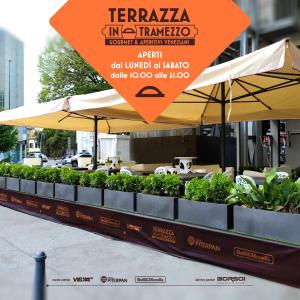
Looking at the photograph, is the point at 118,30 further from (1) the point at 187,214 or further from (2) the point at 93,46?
(1) the point at 187,214

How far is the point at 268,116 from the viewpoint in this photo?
27.2 feet

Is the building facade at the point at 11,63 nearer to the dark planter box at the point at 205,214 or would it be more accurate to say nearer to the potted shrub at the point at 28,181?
the dark planter box at the point at 205,214

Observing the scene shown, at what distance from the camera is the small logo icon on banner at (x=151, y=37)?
4.91 m

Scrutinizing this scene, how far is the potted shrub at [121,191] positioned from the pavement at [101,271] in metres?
0.48

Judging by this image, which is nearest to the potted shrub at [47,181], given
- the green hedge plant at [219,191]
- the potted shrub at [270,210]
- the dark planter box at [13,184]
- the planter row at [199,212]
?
the planter row at [199,212]

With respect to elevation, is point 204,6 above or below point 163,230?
above

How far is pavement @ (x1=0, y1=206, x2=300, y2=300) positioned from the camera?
11.8 feet

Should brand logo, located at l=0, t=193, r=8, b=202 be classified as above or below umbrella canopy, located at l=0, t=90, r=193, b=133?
below

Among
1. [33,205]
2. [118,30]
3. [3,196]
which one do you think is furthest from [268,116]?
[3,196]

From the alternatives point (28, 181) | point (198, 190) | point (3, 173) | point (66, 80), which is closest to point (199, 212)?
point (198, 190)

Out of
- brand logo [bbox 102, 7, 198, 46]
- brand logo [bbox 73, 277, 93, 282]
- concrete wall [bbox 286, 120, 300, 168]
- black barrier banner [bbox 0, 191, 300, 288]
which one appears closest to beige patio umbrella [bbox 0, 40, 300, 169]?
brand logo [bbox 102, 7, 198, 46]

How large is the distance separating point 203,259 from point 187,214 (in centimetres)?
52

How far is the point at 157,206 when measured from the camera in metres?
5.04

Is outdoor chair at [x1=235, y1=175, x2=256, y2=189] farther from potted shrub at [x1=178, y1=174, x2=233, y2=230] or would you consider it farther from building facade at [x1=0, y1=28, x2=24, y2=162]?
building facade at [x1=0, y1=28, x2=24, y2=162]
